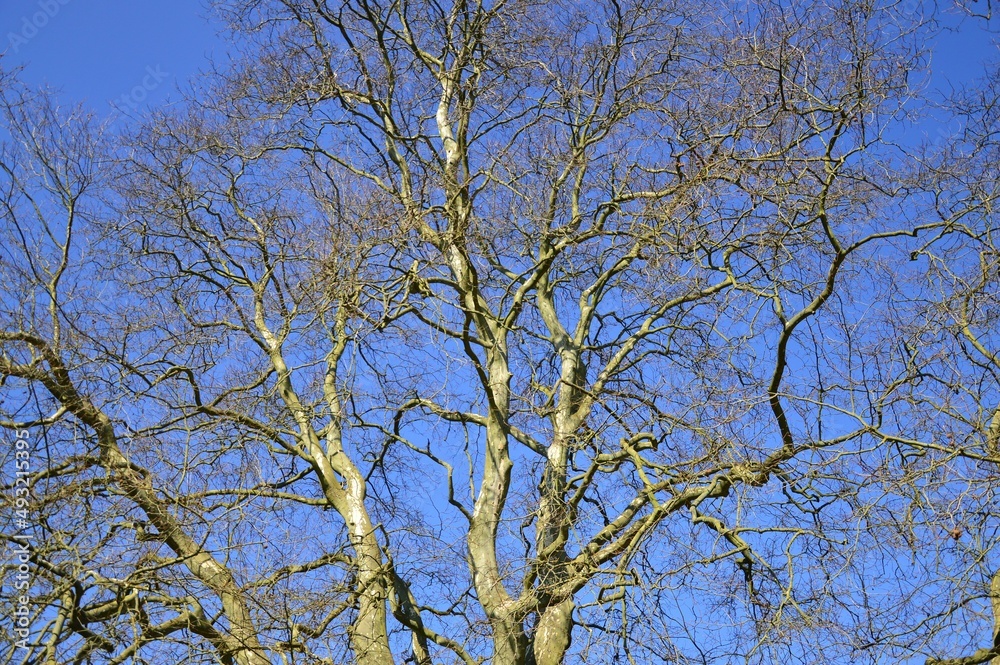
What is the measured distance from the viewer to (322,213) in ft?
27.9

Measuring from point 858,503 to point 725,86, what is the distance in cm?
309

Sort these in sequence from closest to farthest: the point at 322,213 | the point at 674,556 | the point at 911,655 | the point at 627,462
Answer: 1. the point at 911,655
2. the point at 674,556
3. the point at 627,462
4. the point at 322,213

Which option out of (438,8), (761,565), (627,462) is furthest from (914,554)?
(438,8)

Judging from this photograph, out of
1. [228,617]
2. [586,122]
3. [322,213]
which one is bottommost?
[228,617]

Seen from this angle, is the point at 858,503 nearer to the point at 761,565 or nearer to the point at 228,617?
the point at 761,565

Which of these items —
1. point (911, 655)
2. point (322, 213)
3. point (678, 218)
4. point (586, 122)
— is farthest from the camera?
point (586, 122)

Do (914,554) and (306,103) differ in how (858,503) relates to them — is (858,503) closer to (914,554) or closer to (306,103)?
(914,554)

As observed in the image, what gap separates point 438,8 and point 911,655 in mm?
6161

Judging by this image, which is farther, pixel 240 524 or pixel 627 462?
pixel 627 462

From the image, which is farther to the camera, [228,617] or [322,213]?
[322,213]

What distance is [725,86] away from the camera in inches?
313

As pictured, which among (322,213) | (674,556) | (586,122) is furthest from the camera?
(586,122)

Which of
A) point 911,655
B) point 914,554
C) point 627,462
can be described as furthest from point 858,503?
point 627,462

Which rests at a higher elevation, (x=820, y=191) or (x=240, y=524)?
(x=820, y=191)
